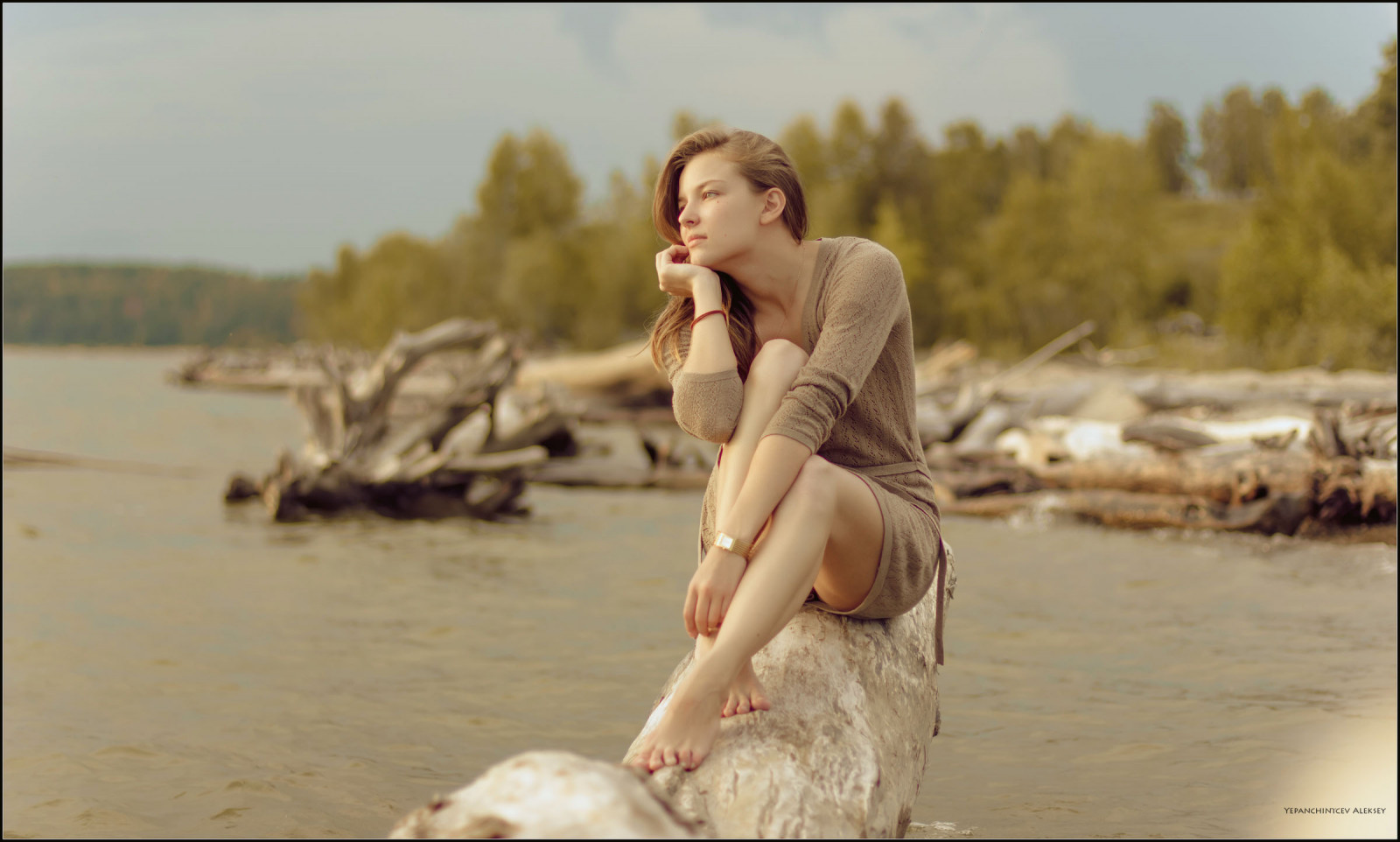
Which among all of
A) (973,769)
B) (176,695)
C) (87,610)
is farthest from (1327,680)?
(87,610)

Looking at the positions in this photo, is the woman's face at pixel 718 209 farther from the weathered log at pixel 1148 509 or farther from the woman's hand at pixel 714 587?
the weathered log at pixel 1148 509

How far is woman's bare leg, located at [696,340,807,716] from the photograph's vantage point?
2936 millimetres

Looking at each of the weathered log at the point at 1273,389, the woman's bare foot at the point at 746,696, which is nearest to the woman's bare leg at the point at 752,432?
the woman's bare foot at the point at 746,696

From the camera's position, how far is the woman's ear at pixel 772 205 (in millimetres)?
3340

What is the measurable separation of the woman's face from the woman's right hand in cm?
5

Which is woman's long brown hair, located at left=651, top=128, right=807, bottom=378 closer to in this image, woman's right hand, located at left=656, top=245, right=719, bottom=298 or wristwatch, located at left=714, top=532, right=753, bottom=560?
woman's right hand, located at left=656, top=245, right=719, bottom=298

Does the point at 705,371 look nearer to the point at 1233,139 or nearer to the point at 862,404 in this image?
the point at 862,404

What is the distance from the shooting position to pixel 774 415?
3.05 metres

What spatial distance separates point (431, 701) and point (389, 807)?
4.63ft

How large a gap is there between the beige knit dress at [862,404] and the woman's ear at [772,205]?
19cm

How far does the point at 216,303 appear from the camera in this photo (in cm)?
11900

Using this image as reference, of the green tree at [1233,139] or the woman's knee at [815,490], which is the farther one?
the green tree at [1233,139]

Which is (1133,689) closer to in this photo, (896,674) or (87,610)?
(896,674)

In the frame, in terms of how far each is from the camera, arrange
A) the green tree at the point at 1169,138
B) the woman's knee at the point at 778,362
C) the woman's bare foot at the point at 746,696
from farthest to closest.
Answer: the green tree at the point at 1169,138
the woman's knee at the point at 778,362
the woman's bare foot at the point at 746,696
